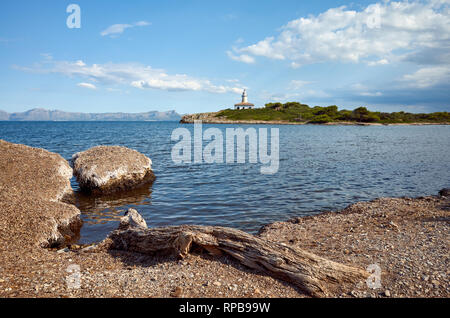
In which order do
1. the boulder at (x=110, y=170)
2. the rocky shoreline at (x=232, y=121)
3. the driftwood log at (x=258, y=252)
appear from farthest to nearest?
the rocky shoreline at (x=232, y=121), the boulder at (x=110, y=170), the driftwood log at (x=258, y=252)

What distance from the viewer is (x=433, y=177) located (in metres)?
21.1

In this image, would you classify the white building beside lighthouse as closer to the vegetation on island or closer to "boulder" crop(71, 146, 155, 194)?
the vegetation on island

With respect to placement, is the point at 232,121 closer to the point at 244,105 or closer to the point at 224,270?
the point at 244,105

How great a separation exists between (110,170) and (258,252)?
12.8 meters

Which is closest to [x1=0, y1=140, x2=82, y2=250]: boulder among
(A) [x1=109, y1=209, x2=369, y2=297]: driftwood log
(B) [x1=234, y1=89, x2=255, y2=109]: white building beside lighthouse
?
(A) [x1=109, y1=209, x2=369, y2=297]: driftwood log

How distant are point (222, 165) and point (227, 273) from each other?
20063mm

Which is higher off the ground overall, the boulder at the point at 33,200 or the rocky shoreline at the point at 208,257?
the boulder at the point at 33,200

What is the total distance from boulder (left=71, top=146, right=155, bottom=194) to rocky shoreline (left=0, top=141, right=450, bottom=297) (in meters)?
3.51

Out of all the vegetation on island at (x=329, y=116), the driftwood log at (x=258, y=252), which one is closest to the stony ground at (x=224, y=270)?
the driftwood log at (x=258, y=252)

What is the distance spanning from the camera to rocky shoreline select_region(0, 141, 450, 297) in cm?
577

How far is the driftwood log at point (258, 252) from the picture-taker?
19.6 feet

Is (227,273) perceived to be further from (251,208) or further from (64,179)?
(64,179)

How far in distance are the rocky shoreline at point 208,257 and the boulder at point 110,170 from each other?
351 centimetres

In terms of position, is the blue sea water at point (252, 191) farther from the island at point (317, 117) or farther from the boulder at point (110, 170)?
the island at point (317, 117)
